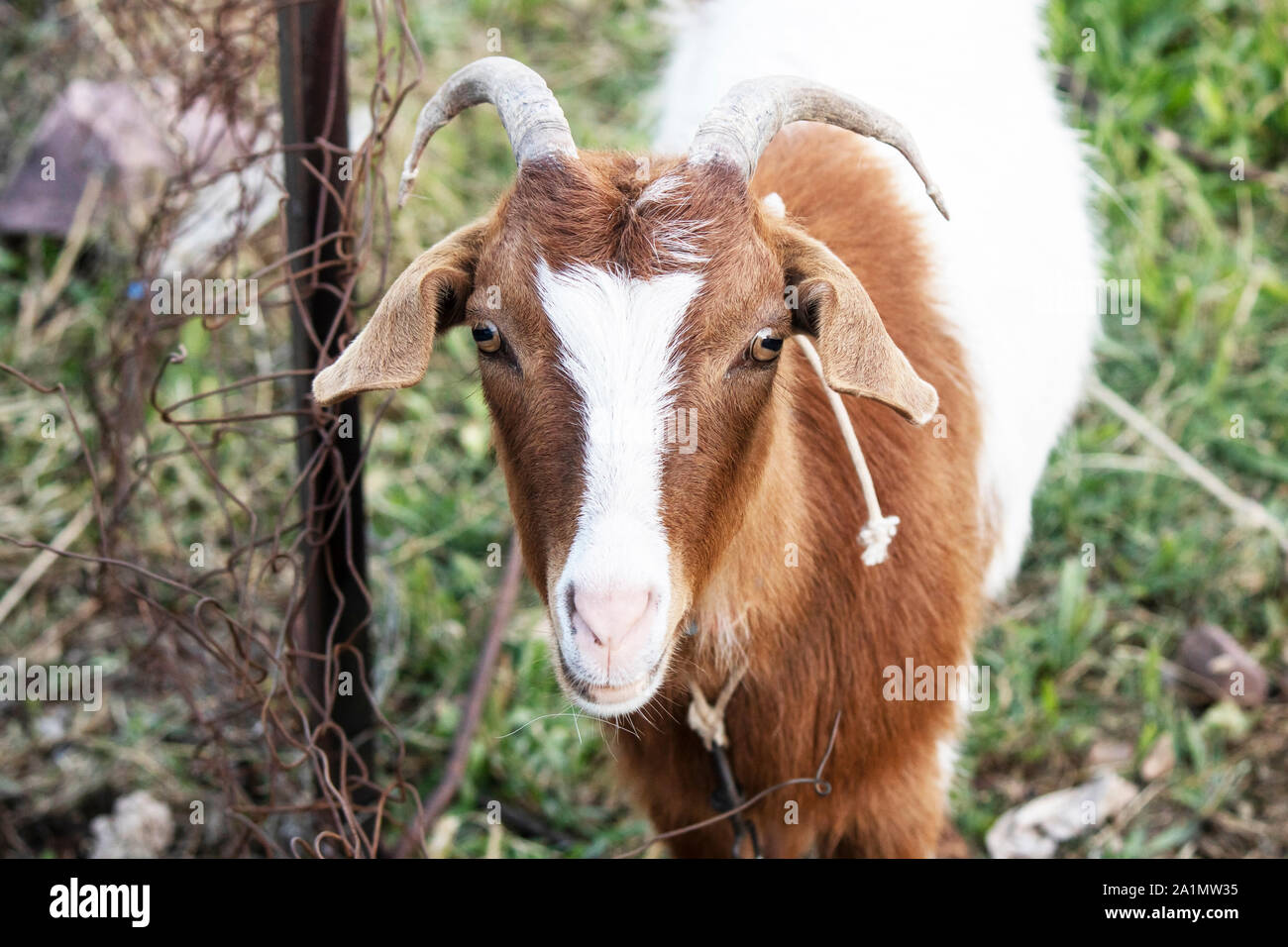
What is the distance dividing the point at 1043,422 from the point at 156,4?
9.93 feet

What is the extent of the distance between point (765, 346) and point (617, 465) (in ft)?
1.30

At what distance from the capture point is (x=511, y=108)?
7.73 feet

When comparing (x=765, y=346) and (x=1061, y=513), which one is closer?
(x=765, y=346)

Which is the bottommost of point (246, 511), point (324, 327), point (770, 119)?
point (246, 511)

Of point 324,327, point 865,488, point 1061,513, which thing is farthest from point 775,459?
point 1061,513

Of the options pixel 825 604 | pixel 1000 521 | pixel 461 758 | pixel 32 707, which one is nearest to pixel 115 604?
pixel 32 707

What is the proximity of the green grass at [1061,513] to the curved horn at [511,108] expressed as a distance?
840 millimetres

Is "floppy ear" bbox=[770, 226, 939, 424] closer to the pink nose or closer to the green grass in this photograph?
the pink nose

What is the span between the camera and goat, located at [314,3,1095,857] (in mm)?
2137

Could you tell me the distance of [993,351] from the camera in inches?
133

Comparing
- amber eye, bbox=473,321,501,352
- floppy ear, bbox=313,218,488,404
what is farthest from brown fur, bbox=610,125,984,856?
floppy ear, bbox=313,218,488,404

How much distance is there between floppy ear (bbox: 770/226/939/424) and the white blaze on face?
25 cm

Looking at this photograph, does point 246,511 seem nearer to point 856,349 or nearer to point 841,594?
point 841,594
